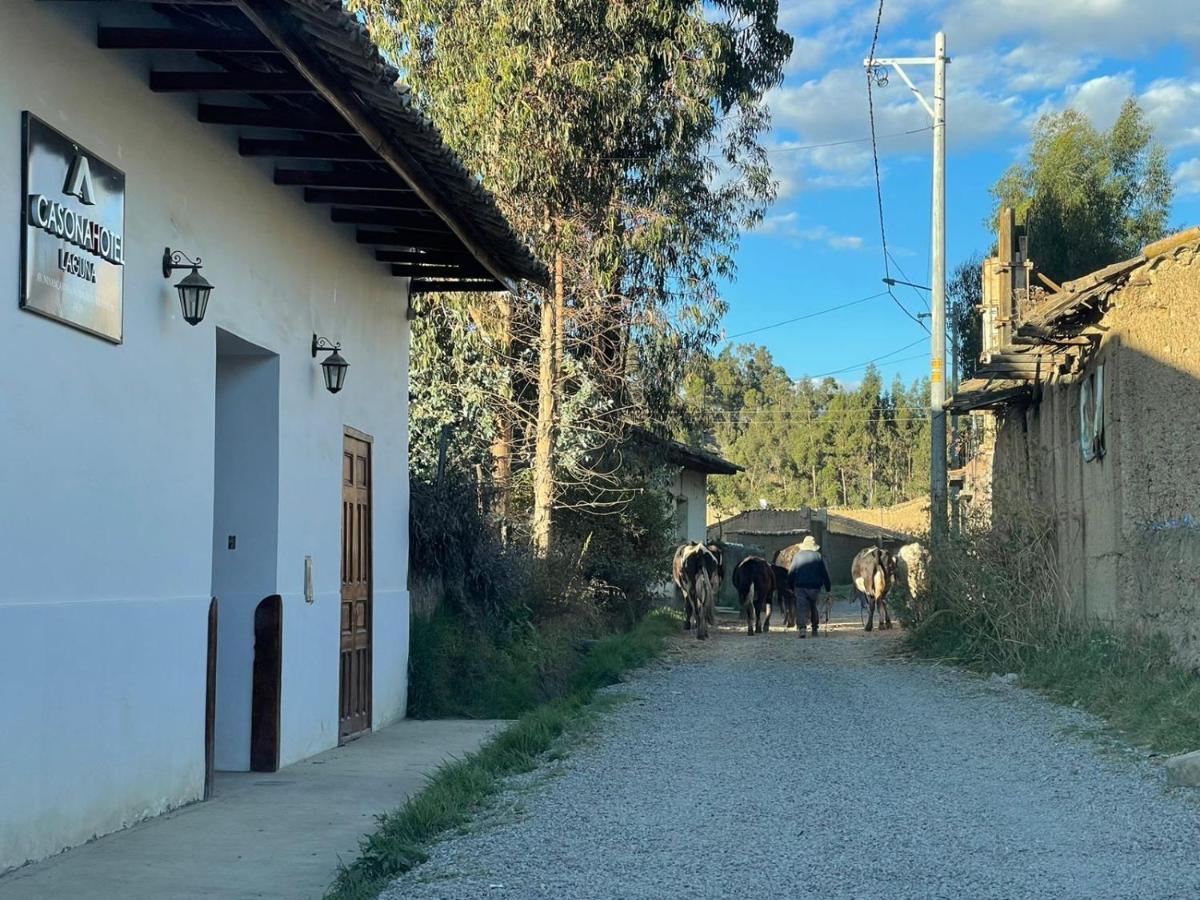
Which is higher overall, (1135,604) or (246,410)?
(246,410)

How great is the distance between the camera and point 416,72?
2241 cm

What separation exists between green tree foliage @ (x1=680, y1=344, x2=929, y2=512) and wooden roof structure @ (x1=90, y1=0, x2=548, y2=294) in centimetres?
7098

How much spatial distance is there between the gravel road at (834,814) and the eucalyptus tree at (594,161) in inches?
408

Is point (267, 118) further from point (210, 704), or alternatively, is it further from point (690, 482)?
point (690, 482)

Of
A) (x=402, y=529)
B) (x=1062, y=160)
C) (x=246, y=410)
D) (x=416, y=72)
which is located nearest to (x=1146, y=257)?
(x=402, y=529)

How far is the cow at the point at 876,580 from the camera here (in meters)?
26.4

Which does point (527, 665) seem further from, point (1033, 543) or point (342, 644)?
point (1033, 543)

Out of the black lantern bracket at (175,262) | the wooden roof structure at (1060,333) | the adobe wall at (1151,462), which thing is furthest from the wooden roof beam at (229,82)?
the adobe wall at (1151,462)

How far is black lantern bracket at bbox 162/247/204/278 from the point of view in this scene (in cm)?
823

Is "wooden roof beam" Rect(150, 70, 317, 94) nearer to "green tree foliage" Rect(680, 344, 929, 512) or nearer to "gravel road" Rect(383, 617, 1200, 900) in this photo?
"gravel road" Rect(383, 617, 1200, 900)

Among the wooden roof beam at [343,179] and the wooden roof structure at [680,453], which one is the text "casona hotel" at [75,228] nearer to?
the wooden roof beam at [343,179]

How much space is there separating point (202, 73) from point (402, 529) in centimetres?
662

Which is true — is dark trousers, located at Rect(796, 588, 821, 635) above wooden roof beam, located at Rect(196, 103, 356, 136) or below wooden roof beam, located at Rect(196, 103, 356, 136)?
below

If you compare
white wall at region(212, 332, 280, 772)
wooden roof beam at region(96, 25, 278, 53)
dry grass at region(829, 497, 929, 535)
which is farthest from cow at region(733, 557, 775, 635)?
dry grass at region(829, 497, 929, 535)
